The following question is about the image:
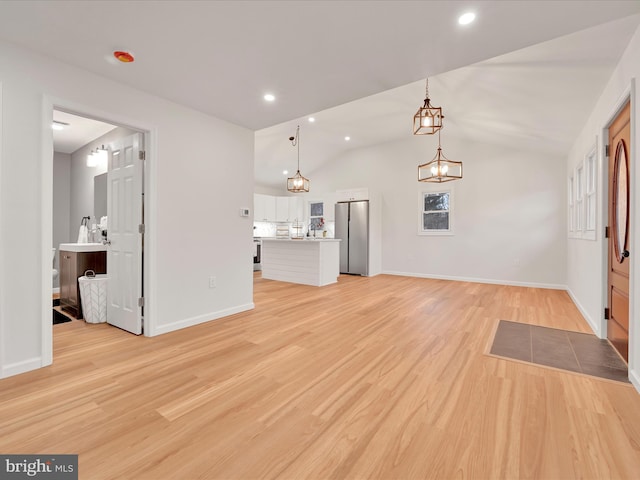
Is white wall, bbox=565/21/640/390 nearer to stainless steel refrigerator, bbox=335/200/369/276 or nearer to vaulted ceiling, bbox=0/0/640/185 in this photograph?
vaulted ceiling, bbox=0/0/640/185

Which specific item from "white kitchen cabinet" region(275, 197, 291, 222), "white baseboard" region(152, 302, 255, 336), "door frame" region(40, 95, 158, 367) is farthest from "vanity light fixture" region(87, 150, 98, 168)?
"white kitchen cabinet" region(275, 197, 291, 222)

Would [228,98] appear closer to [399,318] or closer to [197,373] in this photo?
[197,373]

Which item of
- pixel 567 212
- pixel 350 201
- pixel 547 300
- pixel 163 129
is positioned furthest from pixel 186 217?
pixel 567 212

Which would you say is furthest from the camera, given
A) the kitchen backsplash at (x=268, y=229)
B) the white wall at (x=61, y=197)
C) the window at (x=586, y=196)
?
the kitchen backsplash at (x=268, y=229)

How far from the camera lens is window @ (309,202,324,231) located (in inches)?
339

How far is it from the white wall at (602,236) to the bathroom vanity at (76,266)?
533 centimetres

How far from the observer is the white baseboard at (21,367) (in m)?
2.11

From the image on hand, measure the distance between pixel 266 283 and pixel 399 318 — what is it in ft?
11.0

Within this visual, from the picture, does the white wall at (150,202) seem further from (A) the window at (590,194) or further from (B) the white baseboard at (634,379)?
(A) the window at (590,194)

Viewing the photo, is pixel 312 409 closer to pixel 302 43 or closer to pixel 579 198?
pixel 302 43

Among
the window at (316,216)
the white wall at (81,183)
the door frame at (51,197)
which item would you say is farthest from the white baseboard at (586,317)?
the white wall at (81,183)

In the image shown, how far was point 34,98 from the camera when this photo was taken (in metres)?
2.22

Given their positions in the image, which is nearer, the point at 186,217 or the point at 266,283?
the point at 186,217

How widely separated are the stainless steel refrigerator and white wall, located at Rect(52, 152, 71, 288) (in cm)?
586
